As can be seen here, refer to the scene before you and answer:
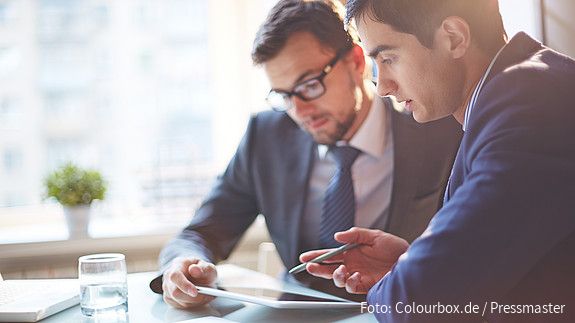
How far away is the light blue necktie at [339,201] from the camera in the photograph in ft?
5.70

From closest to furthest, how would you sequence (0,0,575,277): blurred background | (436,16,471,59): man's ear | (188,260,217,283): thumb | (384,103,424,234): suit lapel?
(436,16,471,59): man's ear < (188,260,217,283): thumb < (384,103,424,234): suit lapel < (0,0,575,277): blurred background

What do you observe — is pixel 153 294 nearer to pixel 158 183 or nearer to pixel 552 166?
pixel 552 166

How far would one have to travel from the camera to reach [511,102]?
915mm

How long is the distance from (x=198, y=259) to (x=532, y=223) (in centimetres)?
81

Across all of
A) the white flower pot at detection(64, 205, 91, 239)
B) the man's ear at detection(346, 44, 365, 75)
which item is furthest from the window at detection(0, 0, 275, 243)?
the man's ear at detection(346, 44, 365, 75)

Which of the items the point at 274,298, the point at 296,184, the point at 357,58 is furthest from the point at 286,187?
the point at 274,298

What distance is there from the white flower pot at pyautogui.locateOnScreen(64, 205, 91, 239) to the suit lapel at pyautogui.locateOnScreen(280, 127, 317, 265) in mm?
944

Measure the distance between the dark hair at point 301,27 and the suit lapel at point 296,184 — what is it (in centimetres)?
29

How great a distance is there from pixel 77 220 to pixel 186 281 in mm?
1266

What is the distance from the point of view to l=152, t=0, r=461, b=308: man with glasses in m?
1.69

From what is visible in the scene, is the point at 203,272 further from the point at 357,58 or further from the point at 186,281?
the point at 357,58

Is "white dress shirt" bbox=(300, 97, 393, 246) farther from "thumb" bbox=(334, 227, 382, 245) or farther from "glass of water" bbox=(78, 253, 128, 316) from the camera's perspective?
"glass of water" bbox=(78, 253, 128, 316)

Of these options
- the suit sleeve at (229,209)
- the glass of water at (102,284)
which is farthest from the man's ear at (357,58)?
the glass of water at (102,284)

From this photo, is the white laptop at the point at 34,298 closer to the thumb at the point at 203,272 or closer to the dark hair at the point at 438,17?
the thumb at the point at 203,272
